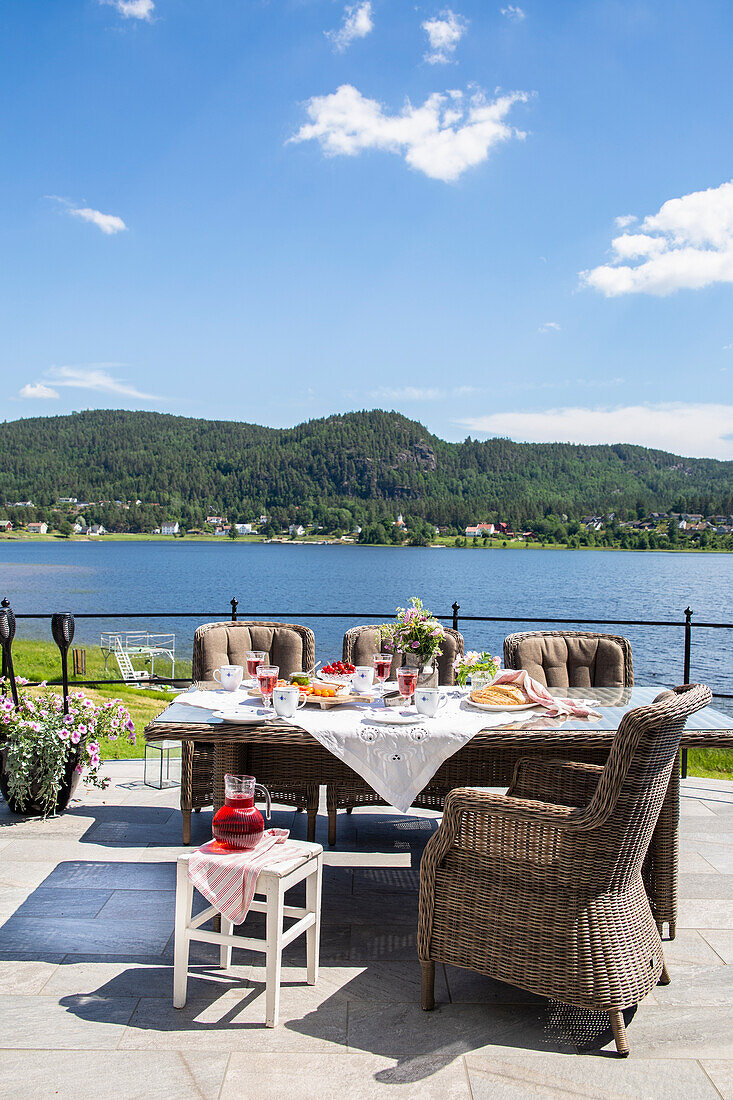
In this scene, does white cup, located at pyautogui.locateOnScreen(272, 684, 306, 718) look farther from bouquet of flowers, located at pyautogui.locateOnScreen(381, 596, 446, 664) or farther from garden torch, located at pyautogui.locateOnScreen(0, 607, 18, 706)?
garden torch, located at pyautogui.locateOnScreen(0, 607, 18, 706)

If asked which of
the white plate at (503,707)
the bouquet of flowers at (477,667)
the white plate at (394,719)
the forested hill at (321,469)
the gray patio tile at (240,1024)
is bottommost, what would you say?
the gray patio tile at (240,1024)

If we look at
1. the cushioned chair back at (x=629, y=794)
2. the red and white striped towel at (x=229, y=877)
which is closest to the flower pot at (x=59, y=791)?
the red and white striped towel at (x=229, y=877)

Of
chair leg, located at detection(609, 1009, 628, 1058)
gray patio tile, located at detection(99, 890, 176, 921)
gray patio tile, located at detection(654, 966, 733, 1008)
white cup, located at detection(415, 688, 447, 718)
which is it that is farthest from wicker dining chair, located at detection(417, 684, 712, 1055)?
gray patio tile, located at detection(99, 890, 176, 921)

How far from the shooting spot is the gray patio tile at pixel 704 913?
2873mm

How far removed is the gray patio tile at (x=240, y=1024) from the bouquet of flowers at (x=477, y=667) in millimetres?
1280

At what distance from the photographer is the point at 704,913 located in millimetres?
2963

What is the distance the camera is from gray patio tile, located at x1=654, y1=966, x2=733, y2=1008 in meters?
2.34

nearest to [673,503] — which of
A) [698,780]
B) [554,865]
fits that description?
[698,780]

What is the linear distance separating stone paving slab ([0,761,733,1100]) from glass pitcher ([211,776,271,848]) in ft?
1.59

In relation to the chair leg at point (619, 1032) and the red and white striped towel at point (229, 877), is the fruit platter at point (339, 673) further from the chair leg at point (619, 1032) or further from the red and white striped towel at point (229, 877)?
the chair leg at point (619, 1032)

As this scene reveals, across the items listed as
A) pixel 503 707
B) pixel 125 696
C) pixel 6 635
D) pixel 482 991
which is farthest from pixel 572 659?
pixel 125 696

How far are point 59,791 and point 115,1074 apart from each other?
209 cm

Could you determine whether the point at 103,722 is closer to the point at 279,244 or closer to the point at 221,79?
the point at 221,79

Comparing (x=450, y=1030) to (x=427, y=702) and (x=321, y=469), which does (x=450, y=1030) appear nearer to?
(x=427, y=702)
